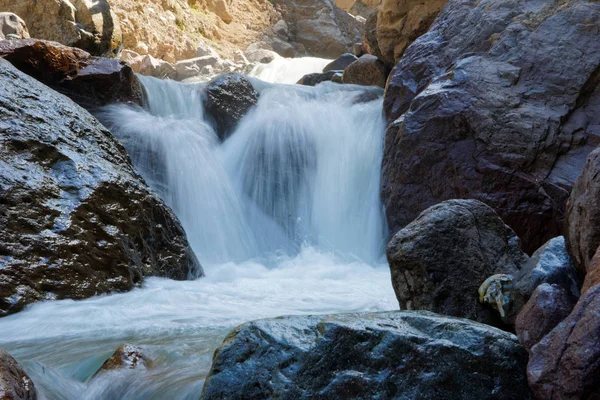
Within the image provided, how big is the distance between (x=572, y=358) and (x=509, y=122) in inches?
174

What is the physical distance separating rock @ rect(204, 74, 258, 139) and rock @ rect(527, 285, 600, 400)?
7.65 metres

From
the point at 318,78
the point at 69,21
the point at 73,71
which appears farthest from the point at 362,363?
the point at 318,78

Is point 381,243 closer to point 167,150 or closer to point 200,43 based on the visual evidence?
point 167,150

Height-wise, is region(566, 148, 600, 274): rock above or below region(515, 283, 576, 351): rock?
above

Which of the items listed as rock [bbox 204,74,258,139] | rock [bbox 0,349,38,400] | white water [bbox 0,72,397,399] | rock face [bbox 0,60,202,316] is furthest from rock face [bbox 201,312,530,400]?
rock [bbox 204,74,258,139]

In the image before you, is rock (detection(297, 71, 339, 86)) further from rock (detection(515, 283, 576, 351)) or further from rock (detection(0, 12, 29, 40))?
rock (detection(515, 283, 576, 351))

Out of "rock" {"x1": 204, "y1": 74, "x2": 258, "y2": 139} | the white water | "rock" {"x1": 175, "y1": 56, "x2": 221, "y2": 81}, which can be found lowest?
the white water

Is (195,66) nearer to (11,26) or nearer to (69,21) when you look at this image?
(69,21)

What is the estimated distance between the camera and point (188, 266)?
5.54 meters

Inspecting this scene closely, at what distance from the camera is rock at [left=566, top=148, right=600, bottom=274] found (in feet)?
7.90

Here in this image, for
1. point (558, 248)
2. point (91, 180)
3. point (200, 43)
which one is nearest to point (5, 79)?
point (91, 180)

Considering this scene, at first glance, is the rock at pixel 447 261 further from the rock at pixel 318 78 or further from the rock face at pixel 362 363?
the rock at pixel 318 78

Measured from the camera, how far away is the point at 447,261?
11.0 feet

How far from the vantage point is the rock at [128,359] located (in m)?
2.79
